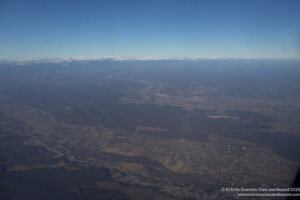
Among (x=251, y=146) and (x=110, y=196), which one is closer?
(x=110, y=196)

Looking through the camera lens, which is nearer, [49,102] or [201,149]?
[201,149]

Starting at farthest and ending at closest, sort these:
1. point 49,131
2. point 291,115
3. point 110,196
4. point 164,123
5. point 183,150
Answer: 1. point 291,115
2. point 164,123
3. point 49,131
4. point 183,150
5. point 110,196

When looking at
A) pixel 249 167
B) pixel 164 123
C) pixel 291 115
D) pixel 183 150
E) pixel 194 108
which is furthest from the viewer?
pixel 194 108

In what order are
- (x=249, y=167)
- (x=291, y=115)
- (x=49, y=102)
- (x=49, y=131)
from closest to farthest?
(x=249, y=167)
(x=49, y=131)
(x=291, y=115)
(x=49, y=102)

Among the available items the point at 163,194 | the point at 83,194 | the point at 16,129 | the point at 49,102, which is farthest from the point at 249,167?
the point at 49,102

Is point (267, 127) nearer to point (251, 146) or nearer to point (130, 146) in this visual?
point (251, 146)

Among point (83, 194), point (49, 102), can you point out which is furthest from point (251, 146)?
point (49, 102)

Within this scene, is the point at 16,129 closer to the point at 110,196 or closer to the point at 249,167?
the point at 110,196

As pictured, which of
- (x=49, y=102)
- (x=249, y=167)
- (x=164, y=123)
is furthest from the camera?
(x=49, y=102)
